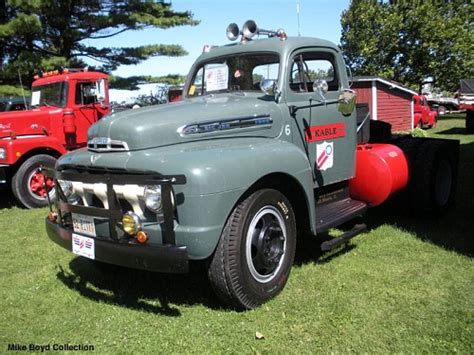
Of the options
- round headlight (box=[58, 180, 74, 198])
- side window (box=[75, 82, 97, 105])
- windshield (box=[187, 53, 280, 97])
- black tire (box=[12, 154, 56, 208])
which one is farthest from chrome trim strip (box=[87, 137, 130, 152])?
side window (box=[75, 82, 97, 105])

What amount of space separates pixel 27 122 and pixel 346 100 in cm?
607

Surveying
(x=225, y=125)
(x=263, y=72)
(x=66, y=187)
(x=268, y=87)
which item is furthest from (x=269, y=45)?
(x=66, y=187)

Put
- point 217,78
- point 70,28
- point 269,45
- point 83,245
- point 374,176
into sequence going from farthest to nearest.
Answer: point 70,28 → point 374,176 → point 217,78 → point 269,45 → point 83,245

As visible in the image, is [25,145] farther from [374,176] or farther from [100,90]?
[374,176]

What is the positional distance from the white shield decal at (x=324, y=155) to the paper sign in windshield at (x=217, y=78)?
1.14 metres

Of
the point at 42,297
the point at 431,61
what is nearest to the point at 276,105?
the point at 42,297

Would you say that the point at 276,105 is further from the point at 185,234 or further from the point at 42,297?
the point at 42,297

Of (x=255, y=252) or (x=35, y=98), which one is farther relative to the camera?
(x=35, y=98)

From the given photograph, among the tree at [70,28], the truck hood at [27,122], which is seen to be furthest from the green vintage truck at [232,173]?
the tree at [70,28]

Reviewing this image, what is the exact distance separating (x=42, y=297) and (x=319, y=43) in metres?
3.63

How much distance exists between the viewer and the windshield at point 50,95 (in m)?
8.96

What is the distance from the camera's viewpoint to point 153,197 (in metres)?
3.43

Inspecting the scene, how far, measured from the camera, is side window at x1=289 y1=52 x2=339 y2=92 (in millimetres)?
4777

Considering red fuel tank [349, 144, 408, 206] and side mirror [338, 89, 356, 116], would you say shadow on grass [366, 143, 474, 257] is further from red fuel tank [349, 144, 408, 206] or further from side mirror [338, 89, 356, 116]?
side mirror [338, 89, 356, 116]
